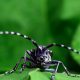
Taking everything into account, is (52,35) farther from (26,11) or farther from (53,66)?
(53,66)

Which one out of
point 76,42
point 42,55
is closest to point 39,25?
point 76,42

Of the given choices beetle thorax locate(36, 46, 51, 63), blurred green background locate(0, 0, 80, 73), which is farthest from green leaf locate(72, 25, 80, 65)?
beetle thorax locate(36, 46, 51, 63)

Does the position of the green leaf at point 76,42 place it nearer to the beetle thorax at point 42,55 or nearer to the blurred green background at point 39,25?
the blurred green background at point 39,25

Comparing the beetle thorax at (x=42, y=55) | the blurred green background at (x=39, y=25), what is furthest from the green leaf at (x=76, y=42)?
the beetle thorax at (x=42, y=55)

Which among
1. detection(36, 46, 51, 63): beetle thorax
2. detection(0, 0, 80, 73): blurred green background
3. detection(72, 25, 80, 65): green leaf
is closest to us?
detection(36, 46, 51, 63): beetle thorax

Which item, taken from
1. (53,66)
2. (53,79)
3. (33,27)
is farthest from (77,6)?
(53,79)

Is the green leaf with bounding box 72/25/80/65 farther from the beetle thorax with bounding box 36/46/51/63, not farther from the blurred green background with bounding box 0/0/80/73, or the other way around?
the beetle thorax with bounding box 36/46/51/63

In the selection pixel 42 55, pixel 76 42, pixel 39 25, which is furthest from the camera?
pixel 39 25

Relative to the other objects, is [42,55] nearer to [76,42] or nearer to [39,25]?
[76,42]
